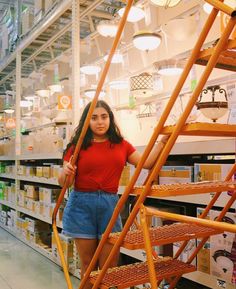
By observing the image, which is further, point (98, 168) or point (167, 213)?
point (98, 168)

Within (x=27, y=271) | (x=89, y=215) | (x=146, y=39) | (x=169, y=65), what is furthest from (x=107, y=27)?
(x=27, y=271)

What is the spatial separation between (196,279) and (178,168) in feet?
2.36

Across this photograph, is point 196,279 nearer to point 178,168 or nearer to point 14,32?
point 178,168

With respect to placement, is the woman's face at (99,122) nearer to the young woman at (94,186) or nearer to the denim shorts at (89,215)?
the young woman at (94,186)

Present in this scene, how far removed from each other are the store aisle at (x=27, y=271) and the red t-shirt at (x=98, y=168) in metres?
1.73

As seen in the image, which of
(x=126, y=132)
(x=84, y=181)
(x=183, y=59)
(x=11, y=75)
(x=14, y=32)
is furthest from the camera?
(x=11, y=75)

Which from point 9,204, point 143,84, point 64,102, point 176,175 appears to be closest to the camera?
point 176,175

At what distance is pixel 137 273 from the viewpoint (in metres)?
1.73

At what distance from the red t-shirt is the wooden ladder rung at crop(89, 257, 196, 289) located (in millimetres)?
459

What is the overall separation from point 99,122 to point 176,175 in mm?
743

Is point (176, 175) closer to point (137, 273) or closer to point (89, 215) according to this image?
point (89, 215)

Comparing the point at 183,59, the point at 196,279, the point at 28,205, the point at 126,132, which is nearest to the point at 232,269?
the point at 196,279

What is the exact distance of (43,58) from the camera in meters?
6.72

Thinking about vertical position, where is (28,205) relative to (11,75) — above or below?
below
